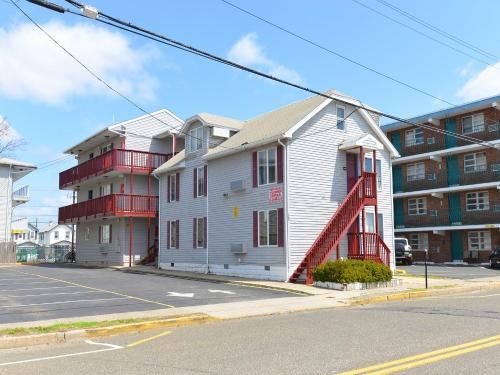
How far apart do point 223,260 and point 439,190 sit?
72.7 ft

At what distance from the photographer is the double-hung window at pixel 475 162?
37781 millimetres

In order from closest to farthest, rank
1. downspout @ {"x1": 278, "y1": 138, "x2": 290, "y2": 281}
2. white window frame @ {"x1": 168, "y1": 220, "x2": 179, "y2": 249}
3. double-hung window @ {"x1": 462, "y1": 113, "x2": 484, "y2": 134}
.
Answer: downspout @ {"x1": 278, "y1": 138, "x2": 290, "y2": 281} → white window frame @ {"x1": 168, "y1": 220, "x2": 179, "y2": 249} → double-hung window @ {"x1": 462, "y1": 113, "x2": 484, "y2": 134}

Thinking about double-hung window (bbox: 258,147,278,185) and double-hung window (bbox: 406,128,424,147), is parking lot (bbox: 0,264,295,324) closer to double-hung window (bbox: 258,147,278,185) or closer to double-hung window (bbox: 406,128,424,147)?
double-hung window (bbox: 258,147,278,185)

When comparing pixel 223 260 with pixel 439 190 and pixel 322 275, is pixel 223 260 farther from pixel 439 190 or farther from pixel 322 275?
pixel 439 190

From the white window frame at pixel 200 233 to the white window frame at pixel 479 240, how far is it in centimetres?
2235

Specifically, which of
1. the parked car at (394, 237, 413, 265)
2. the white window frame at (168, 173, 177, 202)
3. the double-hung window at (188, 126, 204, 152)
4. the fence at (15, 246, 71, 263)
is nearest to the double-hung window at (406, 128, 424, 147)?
the parked car at (394, 237, 413, 265)

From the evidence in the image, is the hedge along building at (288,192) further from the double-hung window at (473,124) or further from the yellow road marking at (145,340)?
the double-hung window at (473,124)

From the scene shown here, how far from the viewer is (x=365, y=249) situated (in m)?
21.7

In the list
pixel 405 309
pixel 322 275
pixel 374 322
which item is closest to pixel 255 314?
pixel 374 322

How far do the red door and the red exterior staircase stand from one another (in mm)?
52

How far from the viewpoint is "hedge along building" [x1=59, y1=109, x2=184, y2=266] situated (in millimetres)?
31953

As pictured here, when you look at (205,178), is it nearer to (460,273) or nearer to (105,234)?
(105,234)

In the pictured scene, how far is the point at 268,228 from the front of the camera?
21906mm

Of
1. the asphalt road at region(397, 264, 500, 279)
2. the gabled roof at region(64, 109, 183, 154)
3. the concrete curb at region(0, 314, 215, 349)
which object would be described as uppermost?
the gabled roof at region(64, 109, 183, 154)
